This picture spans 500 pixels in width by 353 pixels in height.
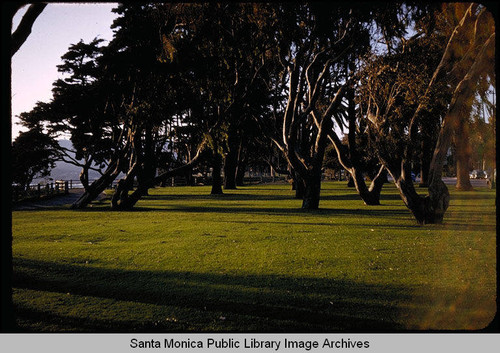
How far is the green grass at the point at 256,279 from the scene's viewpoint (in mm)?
4906

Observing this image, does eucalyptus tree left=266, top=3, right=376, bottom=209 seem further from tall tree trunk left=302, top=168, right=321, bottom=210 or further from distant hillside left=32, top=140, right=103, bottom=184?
distant hillside left=32, top=140, right=103, bottom=184

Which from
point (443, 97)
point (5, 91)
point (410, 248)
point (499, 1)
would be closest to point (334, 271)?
point (410, 248)

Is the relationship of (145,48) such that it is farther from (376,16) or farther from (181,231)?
(376,16)

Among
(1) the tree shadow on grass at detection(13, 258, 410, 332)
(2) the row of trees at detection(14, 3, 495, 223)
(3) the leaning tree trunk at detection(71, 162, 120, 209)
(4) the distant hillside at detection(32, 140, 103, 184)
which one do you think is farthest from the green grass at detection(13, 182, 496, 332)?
Answer: (4) the distant hillside at detection(32, 140, 103, 184)

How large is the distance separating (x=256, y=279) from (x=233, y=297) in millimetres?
1131


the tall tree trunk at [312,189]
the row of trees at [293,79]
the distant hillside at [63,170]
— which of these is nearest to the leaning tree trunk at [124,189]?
the row of trees at [293,79]

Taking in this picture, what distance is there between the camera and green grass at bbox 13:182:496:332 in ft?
16.1

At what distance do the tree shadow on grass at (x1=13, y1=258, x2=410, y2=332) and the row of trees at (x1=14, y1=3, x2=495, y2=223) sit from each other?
5.28 meters

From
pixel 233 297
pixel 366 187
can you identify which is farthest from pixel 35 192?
pixel 233 297

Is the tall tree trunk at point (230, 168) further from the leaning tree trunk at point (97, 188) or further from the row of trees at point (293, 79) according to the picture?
the leaning tree trunk at point (97, 188)

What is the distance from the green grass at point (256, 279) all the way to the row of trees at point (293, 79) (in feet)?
11.3

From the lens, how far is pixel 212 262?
830 cm

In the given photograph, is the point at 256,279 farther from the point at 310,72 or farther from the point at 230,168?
the point at 230,168
